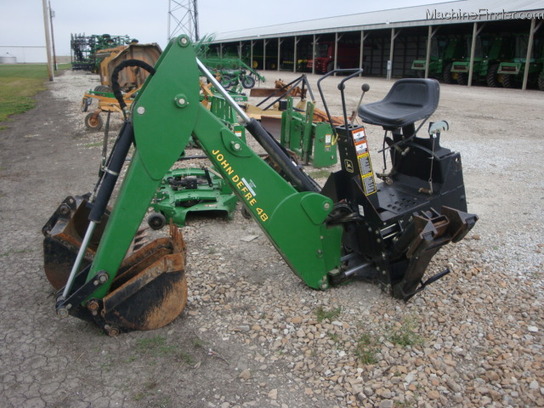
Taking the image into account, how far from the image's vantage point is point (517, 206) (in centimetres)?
597

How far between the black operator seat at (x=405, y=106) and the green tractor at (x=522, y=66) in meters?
19.8

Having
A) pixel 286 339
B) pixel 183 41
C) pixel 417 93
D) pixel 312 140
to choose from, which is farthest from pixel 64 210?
pixel 312 140

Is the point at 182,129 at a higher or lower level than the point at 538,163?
higher

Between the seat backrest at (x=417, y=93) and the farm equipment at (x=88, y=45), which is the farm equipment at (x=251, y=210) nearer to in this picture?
the seat backrest at (x=417, y=93)

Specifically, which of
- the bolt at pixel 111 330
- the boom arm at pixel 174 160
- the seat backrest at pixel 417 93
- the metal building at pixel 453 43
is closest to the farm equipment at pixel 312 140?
the seat backrest at pixel 417 93

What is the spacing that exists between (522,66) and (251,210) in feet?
75.3

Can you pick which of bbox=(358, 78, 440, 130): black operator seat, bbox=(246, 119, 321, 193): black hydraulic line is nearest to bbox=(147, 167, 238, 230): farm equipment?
bbox=(246, 119, 321, 193): black hydraulic line

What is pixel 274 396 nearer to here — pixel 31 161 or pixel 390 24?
pixel 31 161

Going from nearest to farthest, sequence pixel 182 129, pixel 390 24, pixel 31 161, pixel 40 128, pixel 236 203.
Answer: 1. pixel 182 129
2. pixel 236 203
3. pixel 31 161
4. pixel 40 128
5. pixel 390 24

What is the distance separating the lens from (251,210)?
3.32 metres

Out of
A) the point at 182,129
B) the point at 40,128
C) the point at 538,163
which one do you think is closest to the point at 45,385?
the point at 182,129

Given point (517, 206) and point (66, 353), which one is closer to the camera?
point (66, 353)

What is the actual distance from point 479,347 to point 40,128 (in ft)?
42.3

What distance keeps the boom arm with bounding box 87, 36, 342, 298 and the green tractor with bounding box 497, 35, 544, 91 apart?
21.2 meters
